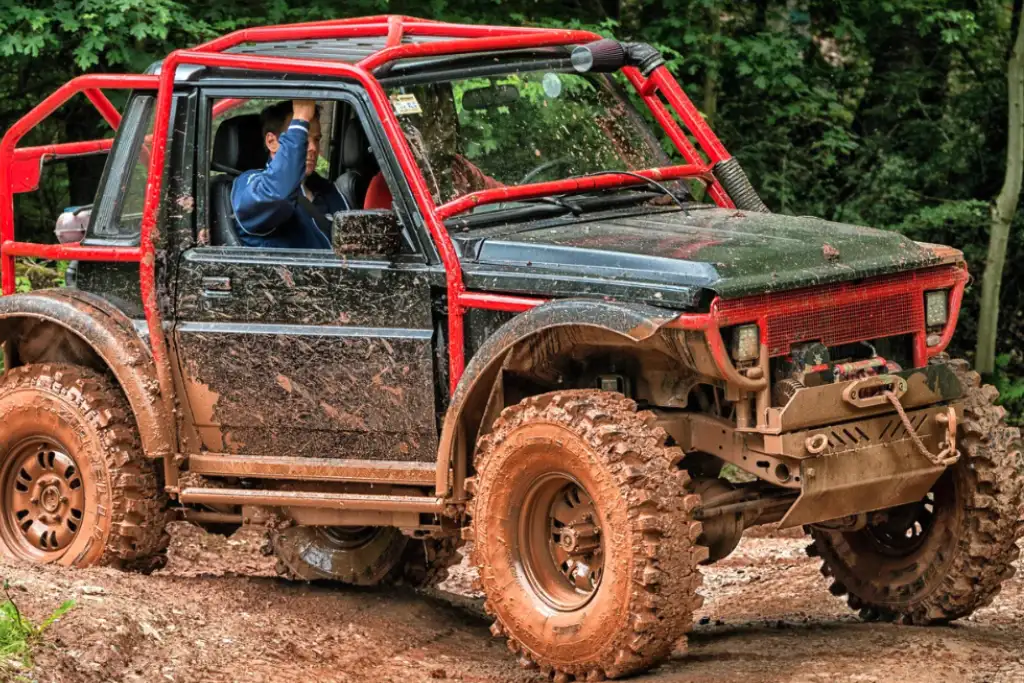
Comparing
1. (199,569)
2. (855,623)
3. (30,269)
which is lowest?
(199,569)

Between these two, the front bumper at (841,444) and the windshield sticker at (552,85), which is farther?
the windshield sticker at (552,85)

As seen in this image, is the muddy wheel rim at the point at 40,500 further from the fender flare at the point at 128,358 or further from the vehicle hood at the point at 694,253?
the vehicle hood at the point at 694,253

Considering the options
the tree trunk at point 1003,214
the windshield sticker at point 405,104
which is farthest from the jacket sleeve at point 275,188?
the tree trunk at point 1003,214

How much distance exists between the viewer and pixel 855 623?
21.9 feet

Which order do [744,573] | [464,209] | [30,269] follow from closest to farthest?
[464,209], [744,573], [30,269]

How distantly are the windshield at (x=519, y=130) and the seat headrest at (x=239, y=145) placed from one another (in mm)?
968

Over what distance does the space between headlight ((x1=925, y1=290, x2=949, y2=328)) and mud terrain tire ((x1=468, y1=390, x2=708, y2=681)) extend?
1.14 m

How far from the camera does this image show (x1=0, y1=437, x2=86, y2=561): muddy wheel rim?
730 cm

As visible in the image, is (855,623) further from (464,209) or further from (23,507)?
(23,507)

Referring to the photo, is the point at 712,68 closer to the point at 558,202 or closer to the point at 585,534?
the point at 558,202

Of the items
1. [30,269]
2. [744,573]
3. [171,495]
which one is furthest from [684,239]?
[30,269]

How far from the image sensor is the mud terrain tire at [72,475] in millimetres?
7055

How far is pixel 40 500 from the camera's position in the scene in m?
7.40

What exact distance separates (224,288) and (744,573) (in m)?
3.33
